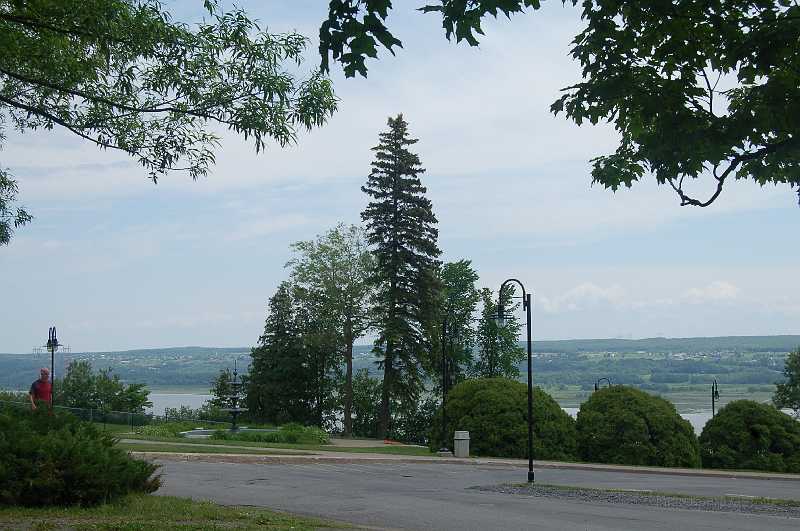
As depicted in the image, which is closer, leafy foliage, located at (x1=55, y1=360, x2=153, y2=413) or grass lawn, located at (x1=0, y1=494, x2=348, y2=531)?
grass lawn, located at (x1=0, y1=494, x2=348, y2=531)

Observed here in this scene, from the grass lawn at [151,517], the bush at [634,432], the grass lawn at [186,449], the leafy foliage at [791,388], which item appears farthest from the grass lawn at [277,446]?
the leafy foliage at [791,388]

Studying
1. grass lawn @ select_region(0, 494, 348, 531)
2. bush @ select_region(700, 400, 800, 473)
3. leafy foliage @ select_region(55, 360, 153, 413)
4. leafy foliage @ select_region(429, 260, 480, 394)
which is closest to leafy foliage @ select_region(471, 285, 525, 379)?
leafy foliage @ select_region(429, 260, 480, 394)

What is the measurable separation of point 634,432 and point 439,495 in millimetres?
16338

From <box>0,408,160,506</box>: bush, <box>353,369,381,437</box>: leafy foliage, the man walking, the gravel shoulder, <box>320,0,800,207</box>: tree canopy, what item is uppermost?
<box>320,0,800,207</box>: tree canopy

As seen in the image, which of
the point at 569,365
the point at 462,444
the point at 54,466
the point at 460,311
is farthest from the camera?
the point at 569,365

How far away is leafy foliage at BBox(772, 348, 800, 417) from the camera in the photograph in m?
76.2

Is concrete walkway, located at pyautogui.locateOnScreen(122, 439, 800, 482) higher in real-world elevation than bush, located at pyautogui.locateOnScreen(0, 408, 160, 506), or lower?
lower

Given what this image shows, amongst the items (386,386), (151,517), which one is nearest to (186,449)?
(151,517)

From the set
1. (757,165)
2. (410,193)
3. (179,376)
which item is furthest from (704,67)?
(179,376)

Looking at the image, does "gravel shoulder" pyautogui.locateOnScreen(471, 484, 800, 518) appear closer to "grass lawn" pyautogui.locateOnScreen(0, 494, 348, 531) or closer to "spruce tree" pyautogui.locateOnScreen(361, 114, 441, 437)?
"grass lawn" pyautogui.locateOnScreen(0, 494, 348, 531)

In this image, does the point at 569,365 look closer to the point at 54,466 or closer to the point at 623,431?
the point at 623,431

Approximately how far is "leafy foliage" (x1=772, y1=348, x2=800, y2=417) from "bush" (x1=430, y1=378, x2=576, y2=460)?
49.5m

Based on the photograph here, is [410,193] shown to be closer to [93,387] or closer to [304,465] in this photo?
[93,387]

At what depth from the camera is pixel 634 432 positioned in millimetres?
32312
